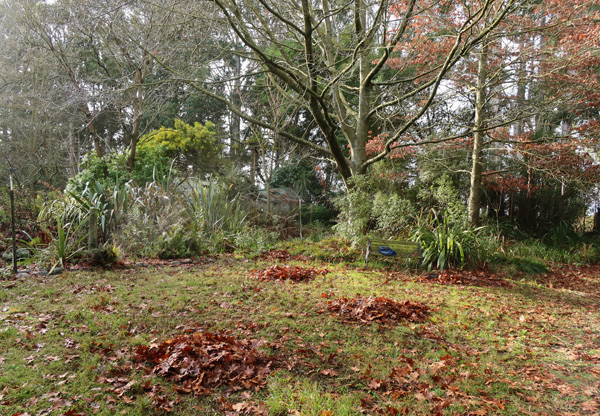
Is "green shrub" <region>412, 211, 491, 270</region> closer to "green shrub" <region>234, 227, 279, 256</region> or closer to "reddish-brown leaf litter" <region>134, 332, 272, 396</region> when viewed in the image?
"green shrub" <region>234, 227, 279, 256</region>

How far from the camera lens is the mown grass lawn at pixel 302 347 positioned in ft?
7.61

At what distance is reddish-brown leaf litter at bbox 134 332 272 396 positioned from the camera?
8.08ft

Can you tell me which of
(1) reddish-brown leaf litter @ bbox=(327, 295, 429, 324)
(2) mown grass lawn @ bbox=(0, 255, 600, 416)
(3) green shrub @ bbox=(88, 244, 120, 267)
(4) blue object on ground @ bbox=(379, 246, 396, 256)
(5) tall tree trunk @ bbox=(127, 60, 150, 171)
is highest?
(5) tall tree trunk @ bbox=(127, 60, 150, 171)

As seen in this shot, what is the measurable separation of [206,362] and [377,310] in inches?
78.4

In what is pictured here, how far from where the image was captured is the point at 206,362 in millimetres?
2588

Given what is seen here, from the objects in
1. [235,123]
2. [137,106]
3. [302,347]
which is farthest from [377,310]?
[235,123]

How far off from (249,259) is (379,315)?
3617mm

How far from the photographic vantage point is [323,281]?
531 cm

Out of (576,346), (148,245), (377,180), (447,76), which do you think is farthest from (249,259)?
(447,76)

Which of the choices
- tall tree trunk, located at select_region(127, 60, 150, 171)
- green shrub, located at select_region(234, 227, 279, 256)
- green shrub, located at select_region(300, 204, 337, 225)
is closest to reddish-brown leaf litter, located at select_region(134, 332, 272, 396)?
green shrub, located at select_region(234, 227, 279, 256)

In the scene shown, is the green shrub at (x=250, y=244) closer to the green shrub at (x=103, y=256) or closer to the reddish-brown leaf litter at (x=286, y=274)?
the reddish-brown leaf litter at (x=286, y=274)

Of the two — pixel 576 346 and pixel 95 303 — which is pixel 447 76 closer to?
pixel 576 346

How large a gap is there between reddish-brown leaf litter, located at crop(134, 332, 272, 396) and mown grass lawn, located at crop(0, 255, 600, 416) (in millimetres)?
64

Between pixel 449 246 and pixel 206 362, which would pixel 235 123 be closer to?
pixel 449 246
